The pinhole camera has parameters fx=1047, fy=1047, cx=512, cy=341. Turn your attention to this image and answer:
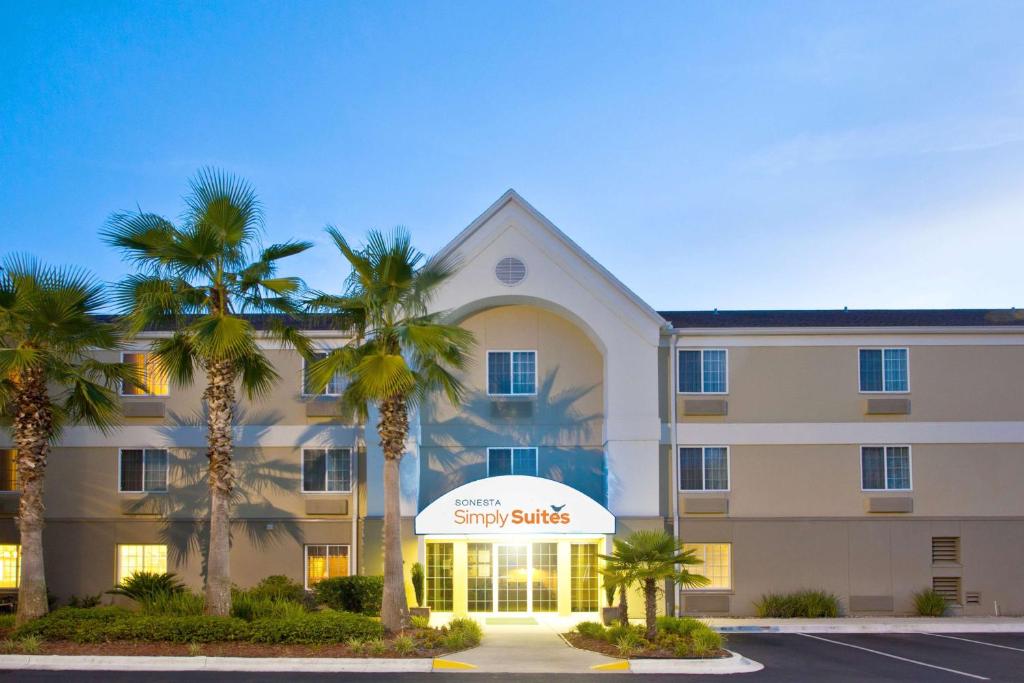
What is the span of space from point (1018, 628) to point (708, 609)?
309 inches

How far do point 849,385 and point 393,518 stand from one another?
14.7m

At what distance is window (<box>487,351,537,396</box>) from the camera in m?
30.0

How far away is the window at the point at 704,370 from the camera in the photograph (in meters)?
30.2

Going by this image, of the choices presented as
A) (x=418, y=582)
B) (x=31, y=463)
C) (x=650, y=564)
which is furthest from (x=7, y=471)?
(x=650, y=564)

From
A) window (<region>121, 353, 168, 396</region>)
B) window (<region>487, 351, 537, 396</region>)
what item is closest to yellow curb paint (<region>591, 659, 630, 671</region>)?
window (<region>487, 351, 537, 396</region>)

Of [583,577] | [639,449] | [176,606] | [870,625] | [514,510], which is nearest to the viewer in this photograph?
[176,606]

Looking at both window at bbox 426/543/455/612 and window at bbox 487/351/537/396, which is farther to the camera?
window at bbox 487/351/537/396

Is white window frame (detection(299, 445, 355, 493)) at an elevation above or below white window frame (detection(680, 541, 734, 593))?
above

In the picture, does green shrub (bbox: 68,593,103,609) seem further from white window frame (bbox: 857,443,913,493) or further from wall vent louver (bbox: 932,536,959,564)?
wall vent louver (bbox: 932,536,959,564)

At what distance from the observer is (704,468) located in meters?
29.9

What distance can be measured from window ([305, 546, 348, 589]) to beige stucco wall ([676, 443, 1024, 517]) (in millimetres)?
9797

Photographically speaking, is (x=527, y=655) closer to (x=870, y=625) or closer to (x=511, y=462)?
(x=511, y=462)

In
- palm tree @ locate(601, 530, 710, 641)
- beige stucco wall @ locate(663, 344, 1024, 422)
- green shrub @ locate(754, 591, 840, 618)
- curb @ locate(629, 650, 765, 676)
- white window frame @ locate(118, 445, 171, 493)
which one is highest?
beige stucco wall @ locate(663, 344, 1024, 422)

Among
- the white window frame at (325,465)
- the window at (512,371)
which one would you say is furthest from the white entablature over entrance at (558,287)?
the white window frame at (325,465)
